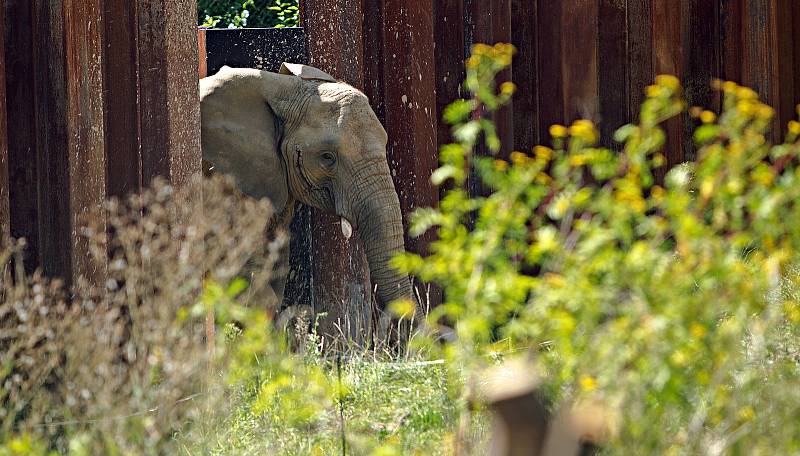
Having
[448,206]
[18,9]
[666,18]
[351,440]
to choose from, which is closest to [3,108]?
[18,9]

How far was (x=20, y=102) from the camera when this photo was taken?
4883mm

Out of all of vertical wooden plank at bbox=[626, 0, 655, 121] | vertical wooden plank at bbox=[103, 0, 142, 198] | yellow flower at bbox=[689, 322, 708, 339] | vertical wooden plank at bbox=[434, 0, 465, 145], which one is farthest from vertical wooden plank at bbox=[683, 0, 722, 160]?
yellow flower at bbox=[689, 322, 708, 339]

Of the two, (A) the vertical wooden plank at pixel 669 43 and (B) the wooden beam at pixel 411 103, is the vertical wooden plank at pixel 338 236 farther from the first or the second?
(A) the vertical wooden plank at pixel 669 43

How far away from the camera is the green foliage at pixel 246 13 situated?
15266 millimetres

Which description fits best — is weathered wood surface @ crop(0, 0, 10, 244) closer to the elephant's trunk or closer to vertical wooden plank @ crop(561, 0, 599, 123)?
the elephant's trunk

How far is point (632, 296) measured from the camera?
9.05 feet

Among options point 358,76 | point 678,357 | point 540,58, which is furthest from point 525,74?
point 678,357

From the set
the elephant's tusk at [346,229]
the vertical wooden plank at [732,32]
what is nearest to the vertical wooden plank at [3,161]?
the elephant's tusk at [346,229]

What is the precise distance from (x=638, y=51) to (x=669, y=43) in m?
0.25

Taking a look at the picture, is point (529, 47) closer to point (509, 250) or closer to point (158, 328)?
point (158, 328)

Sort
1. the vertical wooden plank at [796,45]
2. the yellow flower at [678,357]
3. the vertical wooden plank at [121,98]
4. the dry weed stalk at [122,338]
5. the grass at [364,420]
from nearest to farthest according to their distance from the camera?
the yellow flower at [678,357], the dry weed stalk at [122,338], the grass at [364,420], the vertical wooden plank at [121,98], the vertical wooden plank at [796,45]

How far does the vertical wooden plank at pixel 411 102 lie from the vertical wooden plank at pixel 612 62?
1774mm

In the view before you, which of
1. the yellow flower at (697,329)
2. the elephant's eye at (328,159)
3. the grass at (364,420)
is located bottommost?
the grass at (364,420)

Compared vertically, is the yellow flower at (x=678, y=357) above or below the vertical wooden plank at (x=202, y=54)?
below
